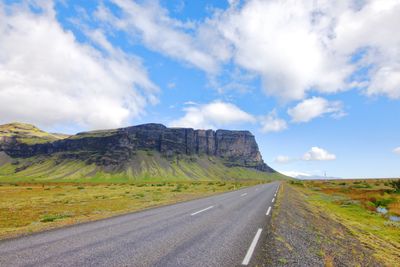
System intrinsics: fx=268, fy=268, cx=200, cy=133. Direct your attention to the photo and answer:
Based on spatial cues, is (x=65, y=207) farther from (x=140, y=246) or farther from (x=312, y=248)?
(x=312, y=248)

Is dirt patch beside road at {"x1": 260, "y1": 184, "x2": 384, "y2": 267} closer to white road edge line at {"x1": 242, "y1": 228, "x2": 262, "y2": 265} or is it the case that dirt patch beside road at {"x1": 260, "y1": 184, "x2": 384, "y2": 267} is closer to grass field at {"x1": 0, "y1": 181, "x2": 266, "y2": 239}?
white road edge line at {"x1": 242, "y1": 228, "x2": 262, "y2": 265}

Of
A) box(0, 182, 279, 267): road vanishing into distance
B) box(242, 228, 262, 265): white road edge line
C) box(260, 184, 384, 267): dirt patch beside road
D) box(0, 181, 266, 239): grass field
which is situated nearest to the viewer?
box(0, 182, 279, 267): road vanishing into distance

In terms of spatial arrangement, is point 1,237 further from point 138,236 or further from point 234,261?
point 234,261

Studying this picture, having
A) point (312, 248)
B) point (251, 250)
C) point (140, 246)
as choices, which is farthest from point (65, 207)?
point (312, 248)

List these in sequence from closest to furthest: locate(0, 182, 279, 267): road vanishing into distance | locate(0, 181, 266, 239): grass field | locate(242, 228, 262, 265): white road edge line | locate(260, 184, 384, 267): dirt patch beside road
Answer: locate(0, 182, 279, 267): road vanishing into distance
locate(242, 228, 262, 265): white road edge line
locate(260, 184, 384, 267): dirt patch beside road
locate(0, 181, 266, 239): grass field

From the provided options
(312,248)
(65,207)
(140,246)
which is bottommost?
(65,207)

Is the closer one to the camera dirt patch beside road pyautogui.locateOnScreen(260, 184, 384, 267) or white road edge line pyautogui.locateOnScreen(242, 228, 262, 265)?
white road edge line pyautogui.locateOnScreen(242, 228, 262, 265)

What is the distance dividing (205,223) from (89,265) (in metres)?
7.10

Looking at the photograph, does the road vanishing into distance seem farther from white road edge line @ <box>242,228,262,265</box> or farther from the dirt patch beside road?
the dirt patch beside road

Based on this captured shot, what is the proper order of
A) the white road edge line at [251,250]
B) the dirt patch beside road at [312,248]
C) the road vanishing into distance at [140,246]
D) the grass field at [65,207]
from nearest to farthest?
the road vanishing into distance at [140,246] < the white road edge line at [251,250] < the dirt patch beside road at [312,248] < the grass field at [65,207]

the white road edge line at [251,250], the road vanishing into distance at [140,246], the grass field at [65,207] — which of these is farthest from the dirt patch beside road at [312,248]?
the grass field at [65,207]

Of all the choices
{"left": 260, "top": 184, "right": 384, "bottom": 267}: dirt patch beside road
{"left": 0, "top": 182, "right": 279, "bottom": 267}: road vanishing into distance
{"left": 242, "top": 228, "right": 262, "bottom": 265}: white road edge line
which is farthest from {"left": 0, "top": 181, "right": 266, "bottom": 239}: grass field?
{"left": 260, "top": 184, "right": 384, "bottom": 267}: dirt patch beside road

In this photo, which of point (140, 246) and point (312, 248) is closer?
point (140, 246)

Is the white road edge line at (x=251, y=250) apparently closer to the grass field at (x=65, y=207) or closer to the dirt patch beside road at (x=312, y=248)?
the dirt patch beside road at (x=312, y=248)
